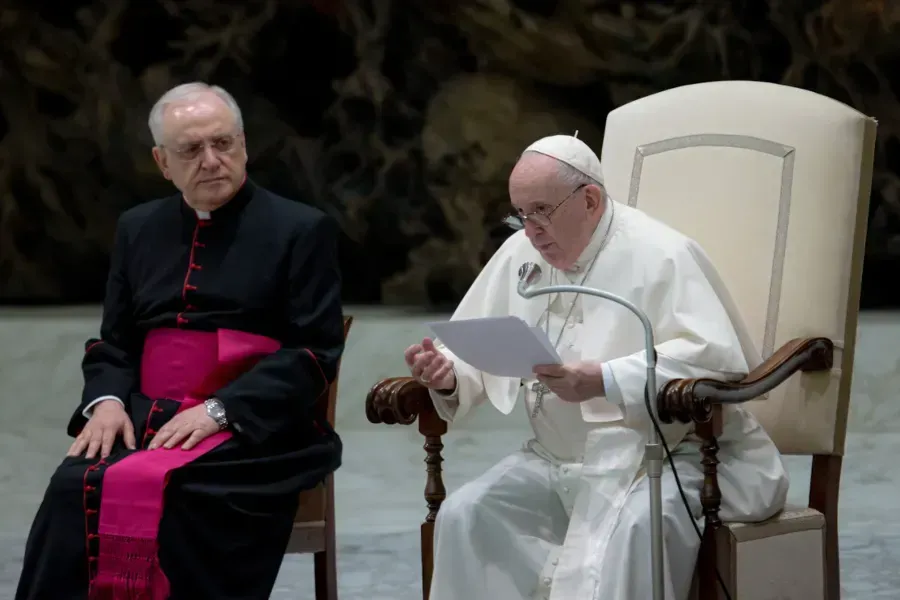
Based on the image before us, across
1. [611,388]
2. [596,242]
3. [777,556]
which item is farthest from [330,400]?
[777,556]

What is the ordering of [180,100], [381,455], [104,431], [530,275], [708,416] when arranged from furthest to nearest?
1. [381,455]
2. [180,100]
3. [104,431]
4. [530,275]
5. [708,416]

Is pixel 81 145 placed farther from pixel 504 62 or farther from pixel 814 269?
pixel 814 269

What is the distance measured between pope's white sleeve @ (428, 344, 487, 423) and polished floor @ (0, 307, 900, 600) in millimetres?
1065

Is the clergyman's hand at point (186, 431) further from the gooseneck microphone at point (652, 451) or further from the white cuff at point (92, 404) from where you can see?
the gooseneck microphone at point (652, 451)

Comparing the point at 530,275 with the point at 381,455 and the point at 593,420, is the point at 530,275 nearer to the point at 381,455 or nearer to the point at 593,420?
the point at 593,420

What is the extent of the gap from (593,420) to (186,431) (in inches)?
39.7

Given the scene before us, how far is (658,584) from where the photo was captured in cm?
269

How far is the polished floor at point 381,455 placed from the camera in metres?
4.42

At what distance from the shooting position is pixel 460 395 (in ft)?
10.7

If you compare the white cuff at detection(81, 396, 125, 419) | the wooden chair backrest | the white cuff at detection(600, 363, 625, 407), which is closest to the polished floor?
the wooden chair backrest

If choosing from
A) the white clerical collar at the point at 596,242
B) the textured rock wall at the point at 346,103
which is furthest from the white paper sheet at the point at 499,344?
the textured rock wall at the point at 346,103

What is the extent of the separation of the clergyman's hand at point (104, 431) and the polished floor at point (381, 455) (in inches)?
39.8

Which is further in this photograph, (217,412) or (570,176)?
(217,412)

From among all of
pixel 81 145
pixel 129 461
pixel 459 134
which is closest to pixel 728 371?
pixel 129 461
